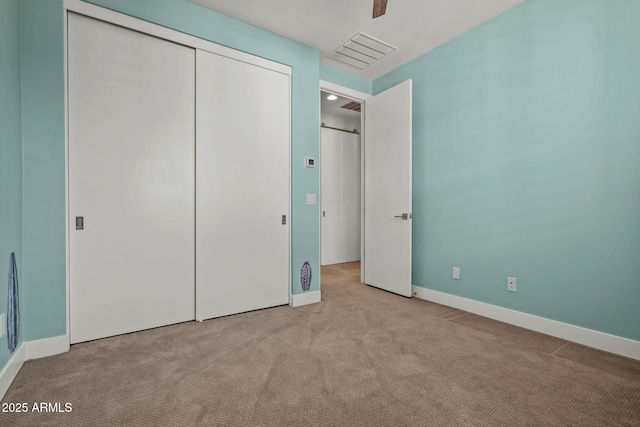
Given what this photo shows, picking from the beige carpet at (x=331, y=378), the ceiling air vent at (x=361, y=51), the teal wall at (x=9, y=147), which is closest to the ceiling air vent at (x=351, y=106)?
the ceiling air vent at (x=361, y=51)

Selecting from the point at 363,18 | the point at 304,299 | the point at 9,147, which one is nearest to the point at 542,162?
A: the point at 363,18

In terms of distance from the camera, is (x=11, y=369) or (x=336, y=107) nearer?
(x=11, y=369)

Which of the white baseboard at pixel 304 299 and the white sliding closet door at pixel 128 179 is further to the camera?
the white baseboard at pixel 304 299

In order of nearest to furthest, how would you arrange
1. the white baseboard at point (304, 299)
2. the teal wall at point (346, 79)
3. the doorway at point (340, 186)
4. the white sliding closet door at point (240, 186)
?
the white sliding closet door at point (240, 186) < the white baseboard at point (304, 299) < the teal wall at point (346, 79) < the doorway at point (340, 186)

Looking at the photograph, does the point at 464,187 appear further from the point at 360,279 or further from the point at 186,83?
the point at 186,83

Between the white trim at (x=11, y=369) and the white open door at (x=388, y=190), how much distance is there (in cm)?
321

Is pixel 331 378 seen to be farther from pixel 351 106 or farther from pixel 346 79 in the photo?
pixel 351 106

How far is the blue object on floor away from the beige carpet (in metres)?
0.21

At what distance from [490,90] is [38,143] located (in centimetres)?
363

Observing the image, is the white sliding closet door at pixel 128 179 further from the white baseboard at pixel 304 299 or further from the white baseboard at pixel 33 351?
the white baseboard at pixel 304 299

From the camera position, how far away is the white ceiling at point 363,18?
2.50 metres

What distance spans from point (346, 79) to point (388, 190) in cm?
155

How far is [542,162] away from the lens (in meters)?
2.40

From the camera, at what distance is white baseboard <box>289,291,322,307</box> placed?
9.94ft
